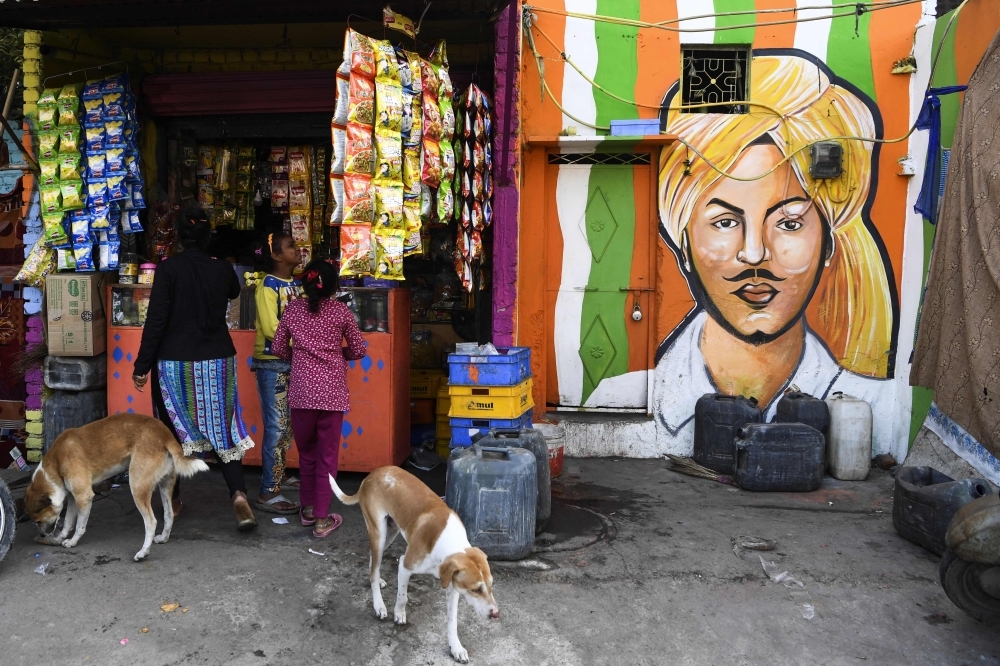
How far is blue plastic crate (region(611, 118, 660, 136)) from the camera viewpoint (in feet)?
23.2

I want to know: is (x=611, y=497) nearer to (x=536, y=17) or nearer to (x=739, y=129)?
(x=739, y=129)

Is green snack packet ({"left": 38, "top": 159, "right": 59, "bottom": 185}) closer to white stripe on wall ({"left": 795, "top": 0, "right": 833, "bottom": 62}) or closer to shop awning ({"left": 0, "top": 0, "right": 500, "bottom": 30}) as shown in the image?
shop awning ({"left": 0, "top": 0, "right": 500, "bottom": 30})

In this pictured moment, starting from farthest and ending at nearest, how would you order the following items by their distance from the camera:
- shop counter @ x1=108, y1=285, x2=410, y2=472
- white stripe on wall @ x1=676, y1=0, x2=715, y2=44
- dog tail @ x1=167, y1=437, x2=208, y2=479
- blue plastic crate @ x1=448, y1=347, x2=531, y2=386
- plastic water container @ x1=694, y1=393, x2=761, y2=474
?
white stripe on wall @ x1=676, y1=0, x2=715, y2=44
plastic water container @ x1=694, y1=393, x2=761, y2=474
shop counter @ x1=108, y1=285, x2=410, y2=472
blue plastic crate @ x1=448, y1=347, x2=531, y2=386
dog tail @ x1=167, y1=437, x2=208, y2=479

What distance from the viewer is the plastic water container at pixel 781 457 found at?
6.34 metres

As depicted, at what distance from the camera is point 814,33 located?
7.11 meters

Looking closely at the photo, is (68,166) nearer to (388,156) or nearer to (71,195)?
(71,195)

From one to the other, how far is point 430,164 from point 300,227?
2131mm

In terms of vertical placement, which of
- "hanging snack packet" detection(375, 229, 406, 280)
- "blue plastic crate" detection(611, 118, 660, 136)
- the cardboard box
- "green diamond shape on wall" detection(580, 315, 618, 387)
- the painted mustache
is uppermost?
"blue plastic crate" detection(611, 118, 660, 136)

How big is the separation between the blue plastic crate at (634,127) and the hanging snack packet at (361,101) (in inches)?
101

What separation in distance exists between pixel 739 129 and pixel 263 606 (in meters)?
5.64

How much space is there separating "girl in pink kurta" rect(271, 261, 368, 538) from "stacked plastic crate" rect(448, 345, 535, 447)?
95 cm

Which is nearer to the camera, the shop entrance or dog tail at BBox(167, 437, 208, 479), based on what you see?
dog tail at BBox(167, 437, 208, 479)

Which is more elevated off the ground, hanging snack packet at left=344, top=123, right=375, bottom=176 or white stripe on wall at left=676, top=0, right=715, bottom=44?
white stripe on wall at left=676, top=0, right=715, bottom=44

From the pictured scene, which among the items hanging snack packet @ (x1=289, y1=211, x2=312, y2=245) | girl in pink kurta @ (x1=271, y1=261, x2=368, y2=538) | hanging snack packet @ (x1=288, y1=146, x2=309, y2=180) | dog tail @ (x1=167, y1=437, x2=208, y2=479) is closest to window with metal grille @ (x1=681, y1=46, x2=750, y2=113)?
hanging snack packet @ (x1=288, y1=146, x2=309, y2=180)
